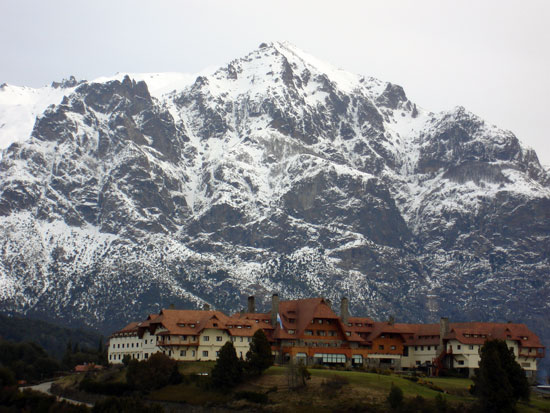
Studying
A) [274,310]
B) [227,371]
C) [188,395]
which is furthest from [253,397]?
[274,310]

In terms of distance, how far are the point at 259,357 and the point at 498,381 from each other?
34.4m

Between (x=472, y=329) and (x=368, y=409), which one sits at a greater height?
(x=472, y=329)

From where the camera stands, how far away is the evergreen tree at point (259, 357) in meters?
126

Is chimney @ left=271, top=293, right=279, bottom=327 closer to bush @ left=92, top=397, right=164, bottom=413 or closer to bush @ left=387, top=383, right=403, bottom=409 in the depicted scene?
bush @ left=92, top=397, right=164, bottom=413

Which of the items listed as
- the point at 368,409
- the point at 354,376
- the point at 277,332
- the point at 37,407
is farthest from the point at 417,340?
the point at 37,407

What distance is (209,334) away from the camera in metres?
147

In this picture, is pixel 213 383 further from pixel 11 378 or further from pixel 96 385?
pixel 11 378

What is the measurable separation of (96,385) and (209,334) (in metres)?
21.0

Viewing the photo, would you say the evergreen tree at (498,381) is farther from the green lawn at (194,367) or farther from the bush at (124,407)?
the green lawn at (194,367)

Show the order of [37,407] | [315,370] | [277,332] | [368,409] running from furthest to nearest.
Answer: [277,332], [315,370], [37,407], [368,409]

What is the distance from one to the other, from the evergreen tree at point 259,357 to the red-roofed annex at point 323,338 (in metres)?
15.8

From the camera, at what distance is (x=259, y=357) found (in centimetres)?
12569

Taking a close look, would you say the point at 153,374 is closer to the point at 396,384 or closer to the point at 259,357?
the point at 259,357

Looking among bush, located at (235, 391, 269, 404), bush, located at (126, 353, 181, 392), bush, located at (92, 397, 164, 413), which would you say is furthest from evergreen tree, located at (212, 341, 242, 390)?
bush, located at (92, 397, 164, 413)
